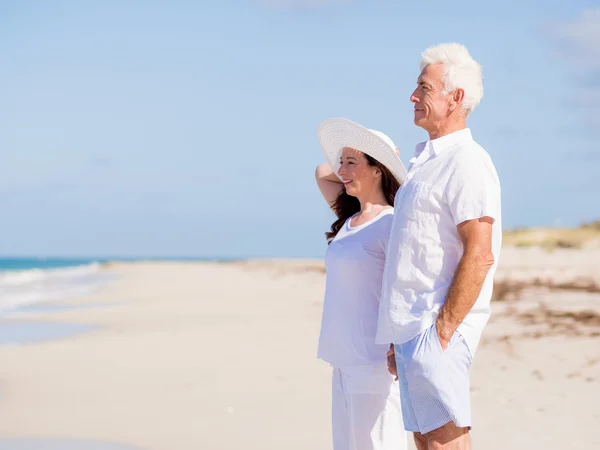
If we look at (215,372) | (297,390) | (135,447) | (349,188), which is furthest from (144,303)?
(349,188)

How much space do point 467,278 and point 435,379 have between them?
1.19ft

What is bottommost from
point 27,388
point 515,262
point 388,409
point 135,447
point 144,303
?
point 388,409

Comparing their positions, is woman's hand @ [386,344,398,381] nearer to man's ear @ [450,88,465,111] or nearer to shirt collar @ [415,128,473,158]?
shirt collar @ [415,128,473,158]

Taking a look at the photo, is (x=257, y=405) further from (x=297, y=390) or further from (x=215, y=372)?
(x=215, y=372)

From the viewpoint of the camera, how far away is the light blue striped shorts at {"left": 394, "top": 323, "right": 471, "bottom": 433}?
9.68 ft

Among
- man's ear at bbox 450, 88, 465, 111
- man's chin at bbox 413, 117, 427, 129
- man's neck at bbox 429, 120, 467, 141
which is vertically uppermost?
man's ear at bbox 450, 88, 465, 111

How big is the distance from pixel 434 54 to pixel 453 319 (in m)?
0.98

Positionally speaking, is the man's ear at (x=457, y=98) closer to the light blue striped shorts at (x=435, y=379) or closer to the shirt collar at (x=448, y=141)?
the shirt collar at (x=448, y=141)

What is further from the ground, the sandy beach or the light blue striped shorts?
the sandy beach

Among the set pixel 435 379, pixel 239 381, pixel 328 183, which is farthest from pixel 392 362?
pixel 239 381

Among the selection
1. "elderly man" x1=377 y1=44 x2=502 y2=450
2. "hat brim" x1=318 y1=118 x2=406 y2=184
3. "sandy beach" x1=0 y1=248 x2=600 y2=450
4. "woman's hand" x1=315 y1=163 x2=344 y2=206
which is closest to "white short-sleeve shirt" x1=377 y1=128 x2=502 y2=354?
"elderly man" x1=377 y1=44 x2=502 y2=450

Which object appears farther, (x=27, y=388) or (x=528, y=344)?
(x=528, y=344)

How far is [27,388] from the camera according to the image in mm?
8227

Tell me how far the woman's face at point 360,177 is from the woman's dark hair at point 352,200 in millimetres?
22
